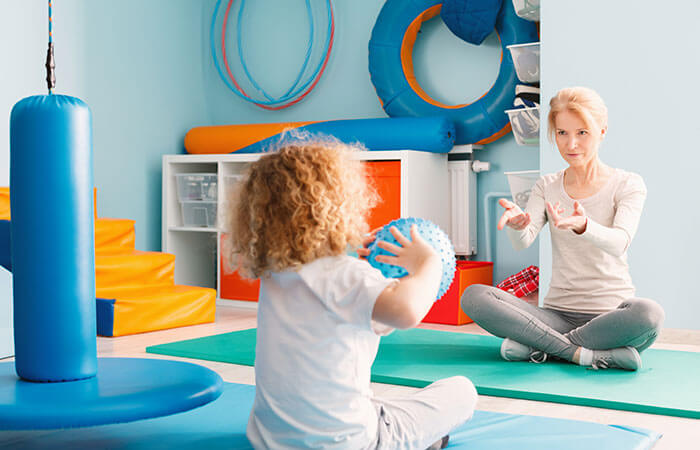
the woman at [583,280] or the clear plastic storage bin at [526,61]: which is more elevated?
the clear plastic storage bin at [526,61]

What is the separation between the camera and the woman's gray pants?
7.73 ft

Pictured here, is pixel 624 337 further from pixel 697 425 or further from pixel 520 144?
pixel 520 144

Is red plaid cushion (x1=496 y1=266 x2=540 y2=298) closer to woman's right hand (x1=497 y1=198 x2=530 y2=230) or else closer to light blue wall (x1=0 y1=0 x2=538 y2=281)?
light blue wall (x1=0 y1=0 x2=538 y2=281)

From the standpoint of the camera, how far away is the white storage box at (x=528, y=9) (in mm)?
3422

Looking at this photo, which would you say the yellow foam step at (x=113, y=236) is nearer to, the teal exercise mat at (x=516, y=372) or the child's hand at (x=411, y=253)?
the teal exercise mat at (x=516, y=372)

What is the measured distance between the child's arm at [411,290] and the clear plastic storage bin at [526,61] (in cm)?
230

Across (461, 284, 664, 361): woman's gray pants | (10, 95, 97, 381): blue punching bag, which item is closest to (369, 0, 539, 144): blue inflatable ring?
(461, 284, 664, 361): woman's gray pants

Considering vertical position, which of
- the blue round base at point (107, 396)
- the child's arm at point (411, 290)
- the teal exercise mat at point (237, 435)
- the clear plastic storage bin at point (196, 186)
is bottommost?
the teal exercise mat at point (237, 435)

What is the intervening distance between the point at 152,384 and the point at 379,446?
50 cm

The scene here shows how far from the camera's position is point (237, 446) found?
1.61 m

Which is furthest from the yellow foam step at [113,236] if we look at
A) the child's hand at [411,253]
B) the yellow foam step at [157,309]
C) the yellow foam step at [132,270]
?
the child's hand at [411,253]

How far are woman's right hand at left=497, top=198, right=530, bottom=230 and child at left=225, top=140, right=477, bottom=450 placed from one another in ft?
3.07

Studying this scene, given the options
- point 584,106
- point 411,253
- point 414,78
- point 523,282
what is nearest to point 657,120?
point 584,106

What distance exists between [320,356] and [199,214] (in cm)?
312
